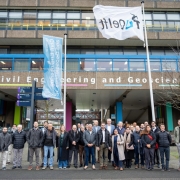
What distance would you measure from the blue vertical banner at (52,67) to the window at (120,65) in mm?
7083

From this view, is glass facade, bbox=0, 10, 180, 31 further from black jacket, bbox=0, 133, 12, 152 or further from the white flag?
black jacket, bbox=0, 133, 12, 152

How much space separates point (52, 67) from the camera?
12.9 meters

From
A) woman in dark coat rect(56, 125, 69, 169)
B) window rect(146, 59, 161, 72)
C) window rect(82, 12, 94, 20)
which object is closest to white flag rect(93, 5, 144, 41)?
window rect(146, 59, 161, 72)

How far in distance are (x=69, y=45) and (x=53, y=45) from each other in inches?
501

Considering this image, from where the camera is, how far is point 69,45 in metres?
25.8

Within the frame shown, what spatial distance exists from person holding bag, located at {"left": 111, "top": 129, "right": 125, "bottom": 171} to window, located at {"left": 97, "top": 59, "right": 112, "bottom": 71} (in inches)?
424

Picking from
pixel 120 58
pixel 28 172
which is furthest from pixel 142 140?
pixel 120 58

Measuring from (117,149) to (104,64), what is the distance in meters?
11.5

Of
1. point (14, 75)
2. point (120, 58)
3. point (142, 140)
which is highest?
point (120, 58)

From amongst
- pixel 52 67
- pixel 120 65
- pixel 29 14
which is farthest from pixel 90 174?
pixel 29 14

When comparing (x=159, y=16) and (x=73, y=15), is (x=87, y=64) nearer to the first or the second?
(x=73, y=15)

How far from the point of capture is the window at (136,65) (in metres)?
19.2

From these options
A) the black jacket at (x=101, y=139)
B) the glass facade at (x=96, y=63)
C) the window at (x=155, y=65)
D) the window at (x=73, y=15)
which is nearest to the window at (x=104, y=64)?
the glass facade at (x=96, y=63)

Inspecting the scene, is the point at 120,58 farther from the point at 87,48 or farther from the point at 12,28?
the point at 12,28
